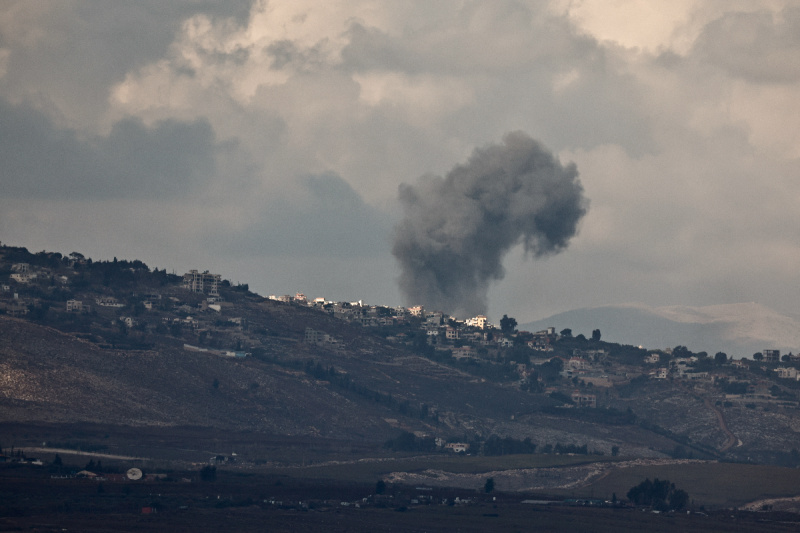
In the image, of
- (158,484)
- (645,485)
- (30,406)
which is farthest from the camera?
(30,406)

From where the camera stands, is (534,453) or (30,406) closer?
(30,406)

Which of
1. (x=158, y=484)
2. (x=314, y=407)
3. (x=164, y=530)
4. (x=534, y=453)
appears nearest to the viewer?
(x=164, y=530)

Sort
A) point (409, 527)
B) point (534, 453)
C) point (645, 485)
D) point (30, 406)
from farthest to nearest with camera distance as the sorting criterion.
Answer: point (534, 453) → point (30, 406) → point (645, 485) → point (409, 527)

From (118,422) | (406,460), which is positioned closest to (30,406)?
(118,422)

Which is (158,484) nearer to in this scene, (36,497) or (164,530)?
(36,497)

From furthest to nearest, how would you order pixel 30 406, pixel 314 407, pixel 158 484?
1. pixel 314 407
2. pixel 30 406
3. pixel 158 484

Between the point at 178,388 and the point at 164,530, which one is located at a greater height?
the point at 178,388

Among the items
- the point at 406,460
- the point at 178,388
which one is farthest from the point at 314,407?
the point at 406,460

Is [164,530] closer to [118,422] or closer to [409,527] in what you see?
[409,527]

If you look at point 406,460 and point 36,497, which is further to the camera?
point 406,460
